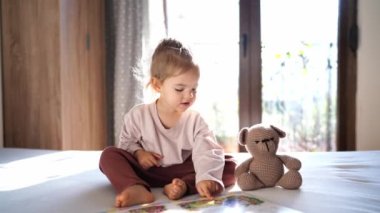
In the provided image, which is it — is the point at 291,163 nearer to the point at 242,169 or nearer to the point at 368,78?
the point at 242,169

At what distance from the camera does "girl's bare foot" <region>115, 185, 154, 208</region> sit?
0.85 metres

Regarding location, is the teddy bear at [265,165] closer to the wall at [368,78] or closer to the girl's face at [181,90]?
the girl's face at [181,90]

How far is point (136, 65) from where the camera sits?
8.28 ft

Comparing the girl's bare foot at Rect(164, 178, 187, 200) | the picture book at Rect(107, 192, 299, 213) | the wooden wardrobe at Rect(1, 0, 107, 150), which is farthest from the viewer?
the wooden wardrobe at Rect(1, 0, 107, 150)

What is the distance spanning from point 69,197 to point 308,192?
0.61m

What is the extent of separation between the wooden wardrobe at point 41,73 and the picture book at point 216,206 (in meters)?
1.46

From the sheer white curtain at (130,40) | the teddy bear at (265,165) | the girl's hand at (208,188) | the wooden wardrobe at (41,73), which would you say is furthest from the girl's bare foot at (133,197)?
the sheer white curtain at (130,40)

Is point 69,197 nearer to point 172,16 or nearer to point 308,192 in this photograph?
point 308,192

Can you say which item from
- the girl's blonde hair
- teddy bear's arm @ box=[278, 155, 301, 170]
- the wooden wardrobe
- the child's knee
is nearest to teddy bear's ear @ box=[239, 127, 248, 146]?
teddy bear's arm @ box=[278, 155, 301, 170]

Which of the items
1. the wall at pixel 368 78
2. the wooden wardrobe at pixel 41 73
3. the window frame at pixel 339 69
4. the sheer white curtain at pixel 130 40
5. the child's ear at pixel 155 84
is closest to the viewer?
the child's ear at pixel 155 84

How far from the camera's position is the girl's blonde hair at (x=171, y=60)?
1.09m

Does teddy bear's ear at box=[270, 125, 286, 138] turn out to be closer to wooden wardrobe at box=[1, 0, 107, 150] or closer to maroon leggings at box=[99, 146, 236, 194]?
maroon leggings at box=[99, 146, 236, 194]

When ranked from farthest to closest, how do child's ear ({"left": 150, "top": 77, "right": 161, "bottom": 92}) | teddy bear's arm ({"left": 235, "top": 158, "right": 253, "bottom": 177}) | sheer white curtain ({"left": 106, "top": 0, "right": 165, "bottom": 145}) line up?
sheer white curtain ({"left": 106, "top": 0, "right": 165, "bottom": 145})
child's ear ({"left": 150, "top": 77, "right": 161, "bottom": 92})
teddy bear's arm ({"left": 235, "top": 158, "right": 253, "bottom": 177})

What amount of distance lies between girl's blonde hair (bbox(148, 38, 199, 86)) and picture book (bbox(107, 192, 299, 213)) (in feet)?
1.29
